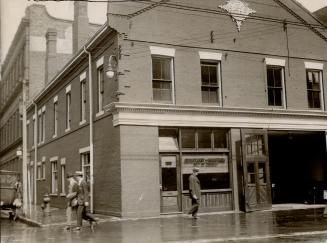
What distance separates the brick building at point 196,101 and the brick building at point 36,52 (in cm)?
1172

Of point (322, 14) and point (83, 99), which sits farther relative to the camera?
point (322, 14)

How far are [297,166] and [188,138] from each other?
8279mm

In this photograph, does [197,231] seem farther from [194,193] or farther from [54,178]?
[54,178]

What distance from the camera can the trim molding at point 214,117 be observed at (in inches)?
679

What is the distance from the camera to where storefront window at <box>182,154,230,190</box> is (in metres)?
18.4

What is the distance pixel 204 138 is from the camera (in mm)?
18922

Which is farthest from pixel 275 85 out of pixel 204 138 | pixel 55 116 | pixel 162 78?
pixel 55 116

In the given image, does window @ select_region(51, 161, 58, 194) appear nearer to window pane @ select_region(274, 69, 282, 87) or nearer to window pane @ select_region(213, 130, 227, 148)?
window pane @ select_region(213, 130, 227, 148)

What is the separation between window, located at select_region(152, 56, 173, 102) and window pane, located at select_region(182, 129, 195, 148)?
4.75ft

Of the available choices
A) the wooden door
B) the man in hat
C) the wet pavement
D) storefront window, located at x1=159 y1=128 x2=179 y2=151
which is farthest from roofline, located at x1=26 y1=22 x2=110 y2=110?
the wet pavement

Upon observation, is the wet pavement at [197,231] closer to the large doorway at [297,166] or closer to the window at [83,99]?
the large doorway at [297,166]

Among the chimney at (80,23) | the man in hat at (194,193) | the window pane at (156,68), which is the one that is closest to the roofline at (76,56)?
the window pane at (156,68)

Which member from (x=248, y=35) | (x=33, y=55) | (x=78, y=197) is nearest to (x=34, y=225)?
(x=78, y=197)

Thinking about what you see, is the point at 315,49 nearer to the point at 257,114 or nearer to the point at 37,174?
the point at 257,114
